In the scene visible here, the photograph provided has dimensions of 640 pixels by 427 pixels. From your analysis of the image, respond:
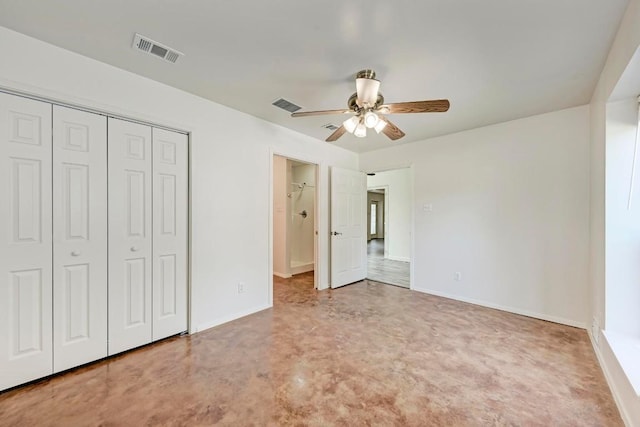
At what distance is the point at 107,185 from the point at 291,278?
3369 mm

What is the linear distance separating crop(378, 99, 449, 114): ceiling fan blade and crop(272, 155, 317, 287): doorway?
284cm

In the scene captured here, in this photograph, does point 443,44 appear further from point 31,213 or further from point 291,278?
point 291,278

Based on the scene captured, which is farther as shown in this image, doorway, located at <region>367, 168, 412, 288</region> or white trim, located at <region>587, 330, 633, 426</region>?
doorway, located at <region>367, 168, 412, 288</region>

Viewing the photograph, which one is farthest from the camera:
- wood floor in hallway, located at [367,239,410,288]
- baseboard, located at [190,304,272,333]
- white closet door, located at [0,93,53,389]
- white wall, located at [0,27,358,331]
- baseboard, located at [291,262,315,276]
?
baseboard, located at [291,262,315,276]

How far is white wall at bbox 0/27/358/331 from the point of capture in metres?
1.85

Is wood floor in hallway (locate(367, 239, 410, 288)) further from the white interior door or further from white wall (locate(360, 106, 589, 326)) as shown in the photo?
white wall (locate(360, 106, 589, 326))

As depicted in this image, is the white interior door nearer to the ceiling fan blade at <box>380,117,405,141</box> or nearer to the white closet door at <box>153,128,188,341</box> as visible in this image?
the ceiling fan blade at <box>380,117,405,141</box>

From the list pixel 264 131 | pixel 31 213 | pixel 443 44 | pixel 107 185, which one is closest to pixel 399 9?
pixel 443 44

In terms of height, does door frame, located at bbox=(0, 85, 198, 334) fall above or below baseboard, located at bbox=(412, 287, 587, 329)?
above

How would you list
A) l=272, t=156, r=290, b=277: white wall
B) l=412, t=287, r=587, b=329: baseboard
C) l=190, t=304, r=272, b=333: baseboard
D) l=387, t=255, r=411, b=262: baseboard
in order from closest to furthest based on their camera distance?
l=190, t=304, r=272, b=333: baseboard → l=412, t=287, r=587, b=329: baseboard → l=272, t=156, r=290, b=277: white wall → l=387, t=255, r=411, b=262: baseboard

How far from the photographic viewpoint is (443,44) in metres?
1.80

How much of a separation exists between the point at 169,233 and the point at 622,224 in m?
3.84

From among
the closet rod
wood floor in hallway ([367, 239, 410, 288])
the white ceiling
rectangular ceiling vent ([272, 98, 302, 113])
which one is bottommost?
wood floor in hallway ([367, 239, 410, 288])

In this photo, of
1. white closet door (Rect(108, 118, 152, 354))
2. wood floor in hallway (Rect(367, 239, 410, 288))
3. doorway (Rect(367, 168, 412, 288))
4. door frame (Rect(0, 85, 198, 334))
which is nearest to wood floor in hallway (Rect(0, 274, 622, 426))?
white closet door (Rect(108, 118, 152, 354))
